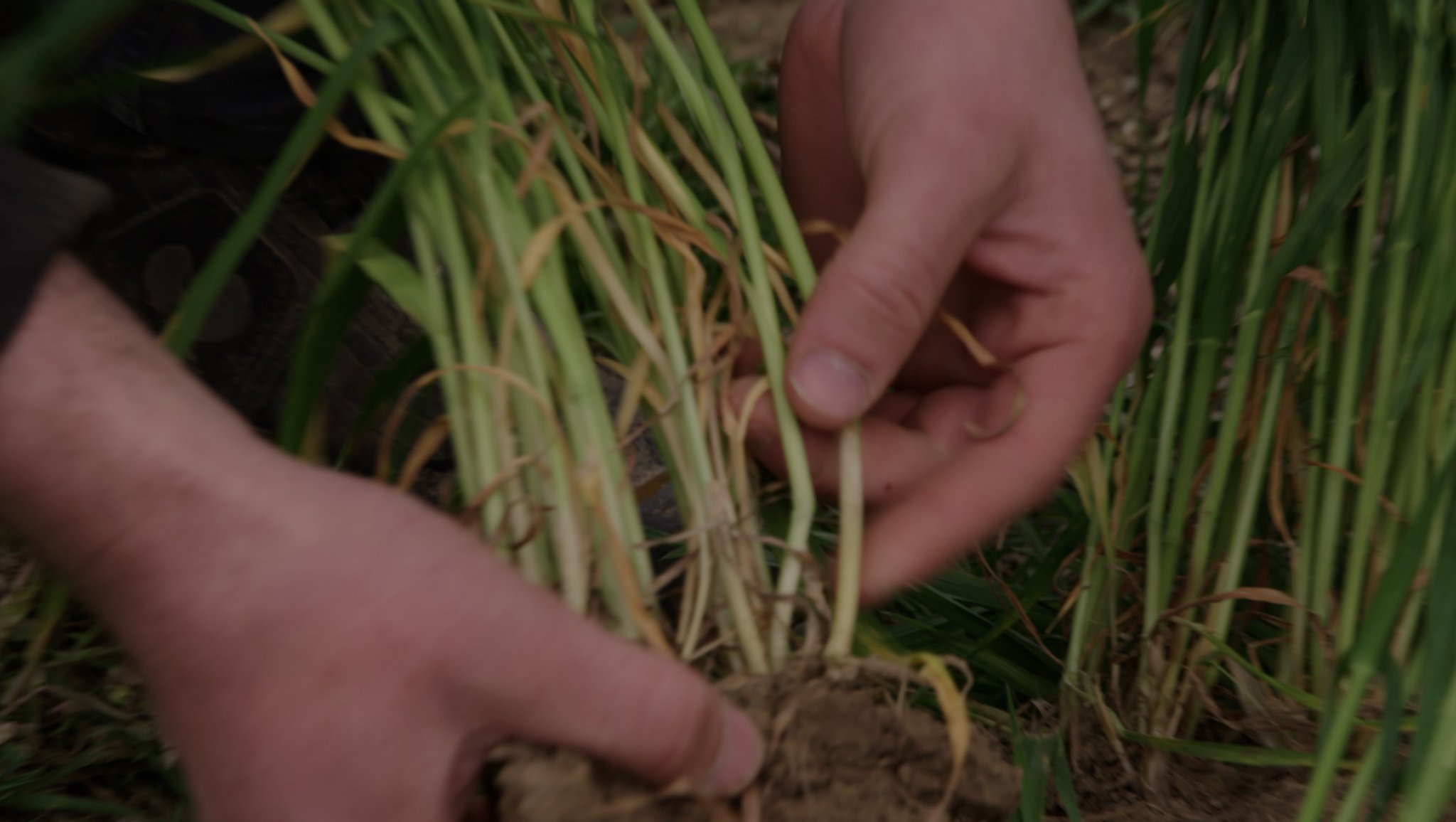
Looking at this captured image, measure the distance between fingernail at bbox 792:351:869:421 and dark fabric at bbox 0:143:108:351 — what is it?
41 centimetres

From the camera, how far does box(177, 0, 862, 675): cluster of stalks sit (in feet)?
2.14

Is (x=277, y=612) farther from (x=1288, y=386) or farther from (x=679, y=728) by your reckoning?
(x=1288, y=386)

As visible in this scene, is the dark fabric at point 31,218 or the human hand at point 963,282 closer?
the dark fabric at point 31,218

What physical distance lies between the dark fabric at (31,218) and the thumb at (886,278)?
16.2 inches

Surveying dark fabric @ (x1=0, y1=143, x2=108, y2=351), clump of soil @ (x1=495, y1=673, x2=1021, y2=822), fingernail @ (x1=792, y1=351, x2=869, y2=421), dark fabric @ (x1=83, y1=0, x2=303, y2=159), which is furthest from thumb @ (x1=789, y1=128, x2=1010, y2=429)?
dark fabric @ (x1=83, y1=0, x2=303, y2=159)

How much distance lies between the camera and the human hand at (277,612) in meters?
0.50

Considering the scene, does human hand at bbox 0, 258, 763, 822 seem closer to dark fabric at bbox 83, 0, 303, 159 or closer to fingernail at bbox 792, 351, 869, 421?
fingernail at bbox 792, 351, 869, 421

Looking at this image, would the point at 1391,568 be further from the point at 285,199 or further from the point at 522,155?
the point at 285,199

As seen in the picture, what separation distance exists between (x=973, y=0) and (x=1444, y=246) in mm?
404

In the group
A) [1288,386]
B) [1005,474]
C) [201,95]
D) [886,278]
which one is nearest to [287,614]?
[886,278]

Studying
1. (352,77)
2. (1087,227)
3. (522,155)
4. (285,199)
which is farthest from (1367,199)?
(285,199)

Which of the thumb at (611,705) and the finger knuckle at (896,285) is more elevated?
the finger knuckle at (896,285)

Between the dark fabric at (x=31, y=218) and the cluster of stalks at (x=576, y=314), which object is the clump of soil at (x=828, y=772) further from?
the dark fabric at (x=31, y=218)

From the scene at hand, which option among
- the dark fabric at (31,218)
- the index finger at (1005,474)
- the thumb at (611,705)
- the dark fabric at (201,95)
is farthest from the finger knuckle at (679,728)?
the dark fabric at (201,95)
